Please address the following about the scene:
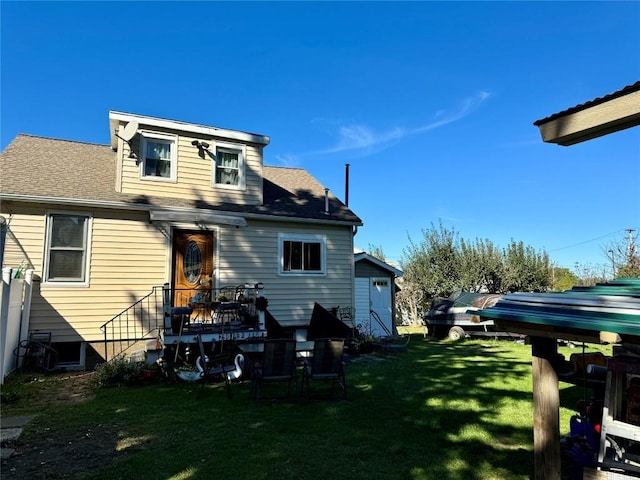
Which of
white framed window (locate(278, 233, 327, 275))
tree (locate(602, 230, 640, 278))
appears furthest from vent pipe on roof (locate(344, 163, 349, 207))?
tree (locate(602, 230, 640, 278))

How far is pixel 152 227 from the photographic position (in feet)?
32.0

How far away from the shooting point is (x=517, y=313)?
3.20m

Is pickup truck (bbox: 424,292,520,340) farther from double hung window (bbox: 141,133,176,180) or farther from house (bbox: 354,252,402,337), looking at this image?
double hung window (bbox: 141,133,176,180)

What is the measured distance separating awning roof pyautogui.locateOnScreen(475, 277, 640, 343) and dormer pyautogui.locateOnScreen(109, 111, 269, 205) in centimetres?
888

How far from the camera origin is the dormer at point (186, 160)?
995cm

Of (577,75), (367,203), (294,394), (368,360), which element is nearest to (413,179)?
(367,203)

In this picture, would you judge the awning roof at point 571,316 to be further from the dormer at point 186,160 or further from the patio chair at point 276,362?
the dormer at point 186,160

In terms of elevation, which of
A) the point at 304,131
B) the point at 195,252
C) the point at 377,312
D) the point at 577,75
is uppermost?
the point at 304,131

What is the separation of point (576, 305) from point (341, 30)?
13.3m

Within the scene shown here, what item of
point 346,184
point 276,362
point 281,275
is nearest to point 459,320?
point 346,184

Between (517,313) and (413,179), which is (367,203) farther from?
(517,313)

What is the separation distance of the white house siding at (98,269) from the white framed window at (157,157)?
1.26m

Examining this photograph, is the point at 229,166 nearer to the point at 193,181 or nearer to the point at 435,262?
the point at 193,181

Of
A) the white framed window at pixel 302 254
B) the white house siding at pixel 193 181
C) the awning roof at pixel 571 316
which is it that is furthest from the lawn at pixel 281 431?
the white house siding at pixel 193 181
